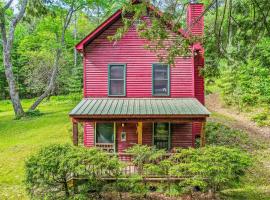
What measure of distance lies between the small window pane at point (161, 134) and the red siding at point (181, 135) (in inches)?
11.5

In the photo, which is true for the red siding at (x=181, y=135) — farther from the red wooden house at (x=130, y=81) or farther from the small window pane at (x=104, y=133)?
the small window pane at (x=104, y=133)

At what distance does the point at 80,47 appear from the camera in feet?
45.7

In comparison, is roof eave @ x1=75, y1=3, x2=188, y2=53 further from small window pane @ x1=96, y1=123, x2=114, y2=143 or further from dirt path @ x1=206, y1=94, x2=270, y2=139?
dirt path @ x1=206, y1=94, x2=270, y2=139

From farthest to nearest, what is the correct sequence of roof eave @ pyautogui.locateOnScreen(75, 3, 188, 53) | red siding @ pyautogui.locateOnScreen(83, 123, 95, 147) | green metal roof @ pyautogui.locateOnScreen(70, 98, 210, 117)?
red siding @ pyautogui.locateOnScreen(83, 123, 95, 147) < roof eave @ pyautogui.locateOnScreen(75, 3, 188, 53) < green metal roof @ pyautogui.locateOnScreen(70, 98, 210, 117)

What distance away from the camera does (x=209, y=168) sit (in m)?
8.78

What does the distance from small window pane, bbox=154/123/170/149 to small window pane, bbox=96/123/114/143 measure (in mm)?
2163

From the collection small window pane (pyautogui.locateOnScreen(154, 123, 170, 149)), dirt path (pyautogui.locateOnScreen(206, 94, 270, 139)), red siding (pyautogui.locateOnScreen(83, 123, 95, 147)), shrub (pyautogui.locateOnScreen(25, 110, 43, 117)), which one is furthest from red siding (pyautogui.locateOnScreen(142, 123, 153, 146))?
shrub (pyautogui.locateOnScreen(25, 110, 43, 117))

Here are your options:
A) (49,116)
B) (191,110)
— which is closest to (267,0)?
(191,110)

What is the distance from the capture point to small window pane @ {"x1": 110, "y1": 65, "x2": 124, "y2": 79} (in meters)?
14.4

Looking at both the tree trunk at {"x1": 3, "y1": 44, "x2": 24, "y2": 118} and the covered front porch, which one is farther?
the tree trunk at {"x1": 3, "y1": 44, "x2": 24, "y2": 118}

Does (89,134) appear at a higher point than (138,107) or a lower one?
lower

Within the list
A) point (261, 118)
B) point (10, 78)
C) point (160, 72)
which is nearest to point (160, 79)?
point (160, 72)

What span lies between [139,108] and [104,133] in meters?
2.85

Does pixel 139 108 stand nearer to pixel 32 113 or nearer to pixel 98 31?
pixel 98 31
